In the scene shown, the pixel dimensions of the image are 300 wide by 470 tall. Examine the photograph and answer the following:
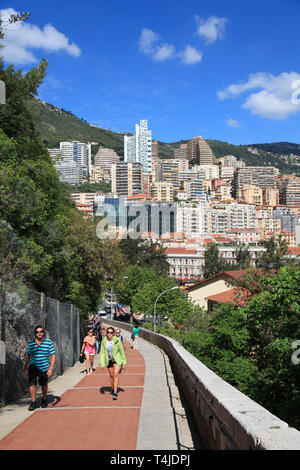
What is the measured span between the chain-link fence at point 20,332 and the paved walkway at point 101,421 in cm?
46

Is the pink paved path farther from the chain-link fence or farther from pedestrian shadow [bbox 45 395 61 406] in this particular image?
the chain-link fence

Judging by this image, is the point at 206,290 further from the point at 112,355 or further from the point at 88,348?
the point at 112,355

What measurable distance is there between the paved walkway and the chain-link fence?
1.52 ft

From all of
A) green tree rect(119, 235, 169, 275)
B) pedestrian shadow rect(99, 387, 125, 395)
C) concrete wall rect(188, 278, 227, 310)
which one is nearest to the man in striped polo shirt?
pedestrian shadow rect(99, 387, 125, 395)

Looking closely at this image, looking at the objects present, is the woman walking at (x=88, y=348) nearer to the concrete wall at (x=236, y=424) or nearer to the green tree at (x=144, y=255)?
the concrete wall at (x=236, y=424)

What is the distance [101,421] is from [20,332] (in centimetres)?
429

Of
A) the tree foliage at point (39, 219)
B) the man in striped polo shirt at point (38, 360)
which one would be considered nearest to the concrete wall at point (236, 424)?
the man in striped polo shirt at point (38, 360)

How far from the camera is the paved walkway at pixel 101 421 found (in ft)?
17.8

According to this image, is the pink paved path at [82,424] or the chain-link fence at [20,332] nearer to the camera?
the pink paved path at [82,424]

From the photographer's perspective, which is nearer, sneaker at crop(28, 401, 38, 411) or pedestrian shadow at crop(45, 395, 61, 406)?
sneaker at crop(28, 401, 38, 411)

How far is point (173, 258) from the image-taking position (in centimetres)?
14662

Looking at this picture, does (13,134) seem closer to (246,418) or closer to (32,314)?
(32,314)

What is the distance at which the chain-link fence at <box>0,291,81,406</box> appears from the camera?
8.80m

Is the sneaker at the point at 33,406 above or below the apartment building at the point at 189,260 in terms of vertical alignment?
above
